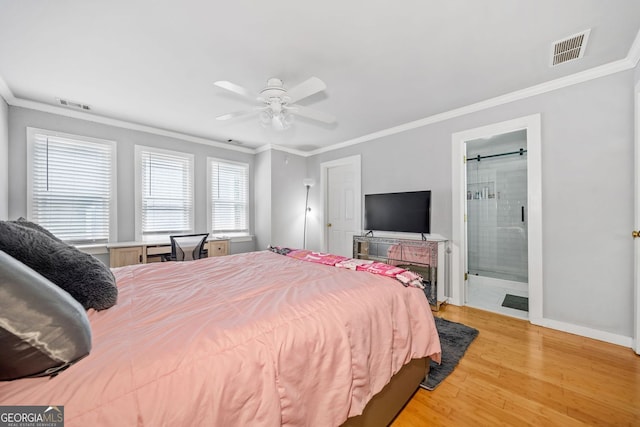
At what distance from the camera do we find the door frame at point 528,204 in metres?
2.78

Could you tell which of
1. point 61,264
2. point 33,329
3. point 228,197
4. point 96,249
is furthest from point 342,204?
point 33,329

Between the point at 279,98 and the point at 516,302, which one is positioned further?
the point at 516,302

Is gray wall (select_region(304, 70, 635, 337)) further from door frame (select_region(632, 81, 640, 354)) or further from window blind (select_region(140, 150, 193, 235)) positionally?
window blind (select_region(140, 150, 193, 235))

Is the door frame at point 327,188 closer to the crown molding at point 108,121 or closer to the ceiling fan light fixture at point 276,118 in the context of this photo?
the crown molding at point 108,121

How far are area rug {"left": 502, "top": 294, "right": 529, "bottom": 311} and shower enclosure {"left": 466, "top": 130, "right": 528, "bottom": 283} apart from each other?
24.3 inches

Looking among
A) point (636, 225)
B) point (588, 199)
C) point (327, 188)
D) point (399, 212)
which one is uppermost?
point (327, 188)

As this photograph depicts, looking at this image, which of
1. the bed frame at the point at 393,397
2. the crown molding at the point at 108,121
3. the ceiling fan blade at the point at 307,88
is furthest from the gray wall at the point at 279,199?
the bed frame at the point at 393,397

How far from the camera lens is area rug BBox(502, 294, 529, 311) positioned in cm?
331

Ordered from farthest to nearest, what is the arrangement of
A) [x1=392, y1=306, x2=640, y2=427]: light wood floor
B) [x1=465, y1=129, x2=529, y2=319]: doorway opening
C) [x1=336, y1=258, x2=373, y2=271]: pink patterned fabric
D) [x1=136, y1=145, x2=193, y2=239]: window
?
[x1=465, y1=129, x2=529, y2=319]: doorway opening < [x1=136, y1=145, x2=193, y2=239]: window < [x1=336, y1=258, x2=373, y2=271]: pink patterned fabric < [x1=392, y1=306, x2=640, y2=427]: light wood floor

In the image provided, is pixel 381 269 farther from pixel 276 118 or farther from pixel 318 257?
pixel 276 118

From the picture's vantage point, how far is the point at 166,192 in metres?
4.21

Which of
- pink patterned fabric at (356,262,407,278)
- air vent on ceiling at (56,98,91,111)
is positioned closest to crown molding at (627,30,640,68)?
pink patterned fabric at (356,262,407,278)

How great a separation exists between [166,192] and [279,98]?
2.96 metres

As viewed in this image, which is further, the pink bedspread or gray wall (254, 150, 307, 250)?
gray wall (254, 150, 307, 250)
